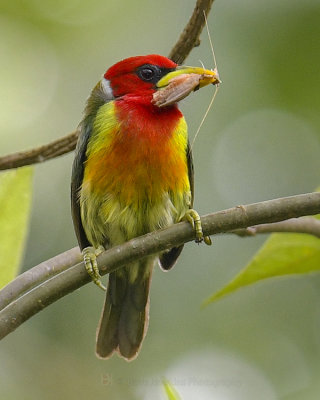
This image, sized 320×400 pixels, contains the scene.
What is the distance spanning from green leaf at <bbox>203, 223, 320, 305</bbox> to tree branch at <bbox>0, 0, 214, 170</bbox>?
599mm

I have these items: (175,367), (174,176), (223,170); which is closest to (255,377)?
(175,367)

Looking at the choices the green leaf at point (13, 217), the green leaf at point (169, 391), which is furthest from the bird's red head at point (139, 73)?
the green leaf at point (169, 391)

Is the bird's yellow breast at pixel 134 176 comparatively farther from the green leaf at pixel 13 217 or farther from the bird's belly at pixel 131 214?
the green leaf at pixel 13 217

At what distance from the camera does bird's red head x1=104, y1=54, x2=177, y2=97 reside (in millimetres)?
2957

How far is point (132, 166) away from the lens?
2.71 m

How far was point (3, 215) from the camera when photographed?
217 centimetres

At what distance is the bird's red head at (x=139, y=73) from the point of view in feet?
9.70

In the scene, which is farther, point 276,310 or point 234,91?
point 276,310

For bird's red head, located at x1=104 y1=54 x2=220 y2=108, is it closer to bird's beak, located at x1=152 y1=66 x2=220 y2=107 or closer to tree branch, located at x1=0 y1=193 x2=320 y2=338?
bird's beak, located at x1=152 y1=66 x2=220 y2=107

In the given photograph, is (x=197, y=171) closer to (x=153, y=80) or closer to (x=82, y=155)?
(x=153, y=80)

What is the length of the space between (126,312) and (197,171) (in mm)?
2154

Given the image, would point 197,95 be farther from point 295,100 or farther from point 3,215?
point 3,215

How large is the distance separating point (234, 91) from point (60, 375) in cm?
185

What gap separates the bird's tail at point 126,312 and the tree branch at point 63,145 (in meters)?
0.87
